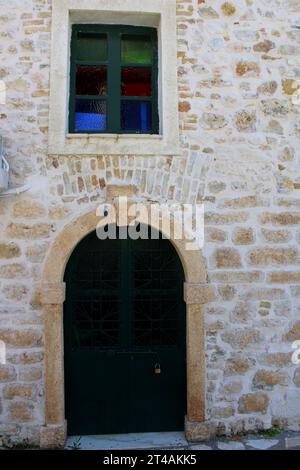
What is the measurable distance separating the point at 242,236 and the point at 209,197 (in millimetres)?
538

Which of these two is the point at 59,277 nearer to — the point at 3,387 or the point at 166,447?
the point at 3,387

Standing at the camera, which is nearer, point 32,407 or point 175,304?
point 32,407

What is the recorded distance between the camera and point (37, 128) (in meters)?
4.11

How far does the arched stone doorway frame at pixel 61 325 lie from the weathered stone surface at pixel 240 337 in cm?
28

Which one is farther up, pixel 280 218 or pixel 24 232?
pixel 280 218

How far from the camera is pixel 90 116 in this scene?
4355 mm

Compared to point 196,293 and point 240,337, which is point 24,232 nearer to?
point 196,293

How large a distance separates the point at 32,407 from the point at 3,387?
1.14 feet

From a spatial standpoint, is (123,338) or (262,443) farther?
(123,338)

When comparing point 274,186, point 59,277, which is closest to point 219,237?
point 274,186

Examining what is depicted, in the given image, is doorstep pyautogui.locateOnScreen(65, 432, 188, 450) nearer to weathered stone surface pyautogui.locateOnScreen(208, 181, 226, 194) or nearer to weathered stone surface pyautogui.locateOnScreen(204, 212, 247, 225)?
weathered stone surface pyautogui.locateOnScreen(204, 212, 247, 225)

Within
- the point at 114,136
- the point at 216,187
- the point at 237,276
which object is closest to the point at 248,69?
the point at 216,187

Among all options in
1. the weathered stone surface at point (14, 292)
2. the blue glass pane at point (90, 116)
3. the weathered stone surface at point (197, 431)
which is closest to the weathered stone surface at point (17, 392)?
the weathered stone surface at point (14, 292)

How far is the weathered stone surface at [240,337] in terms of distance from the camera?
4.10 meters
